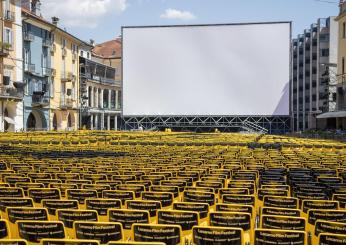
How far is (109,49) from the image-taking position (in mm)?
89438

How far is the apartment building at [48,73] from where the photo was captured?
4759 cm

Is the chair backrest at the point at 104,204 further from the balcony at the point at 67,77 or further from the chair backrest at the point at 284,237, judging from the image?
the balcony at the point at 67,77

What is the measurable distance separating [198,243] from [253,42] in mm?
49242

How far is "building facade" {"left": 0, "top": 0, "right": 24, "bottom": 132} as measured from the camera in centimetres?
4106

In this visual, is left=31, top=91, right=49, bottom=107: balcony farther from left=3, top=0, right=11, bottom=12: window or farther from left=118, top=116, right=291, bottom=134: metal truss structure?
left=118, top=116, right=291, bottom=134: metal truss structure

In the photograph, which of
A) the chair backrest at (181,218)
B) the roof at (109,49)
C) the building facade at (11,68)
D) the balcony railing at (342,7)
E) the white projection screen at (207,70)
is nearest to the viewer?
the chair backrest at (181,218)

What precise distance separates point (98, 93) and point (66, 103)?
47.5ft

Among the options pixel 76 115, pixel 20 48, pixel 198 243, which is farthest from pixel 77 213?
pixel 76 115

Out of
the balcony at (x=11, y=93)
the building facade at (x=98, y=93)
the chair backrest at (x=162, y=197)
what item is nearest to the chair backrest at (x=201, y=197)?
the chair backrest at (x=162, y=197)

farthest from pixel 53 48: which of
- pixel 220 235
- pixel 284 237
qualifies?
pixel 284 237

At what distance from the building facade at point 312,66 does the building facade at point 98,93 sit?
30559mm

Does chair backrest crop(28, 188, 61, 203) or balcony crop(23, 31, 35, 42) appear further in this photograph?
balcony crop(23, 31, 35, 42)

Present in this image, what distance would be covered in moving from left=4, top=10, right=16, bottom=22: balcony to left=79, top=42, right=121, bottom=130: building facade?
20102 millimetres

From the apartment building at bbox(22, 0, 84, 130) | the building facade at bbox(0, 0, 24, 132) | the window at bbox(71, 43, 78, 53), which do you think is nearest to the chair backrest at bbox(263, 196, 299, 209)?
the building facade at bbox(0, 0, 24, 132)
